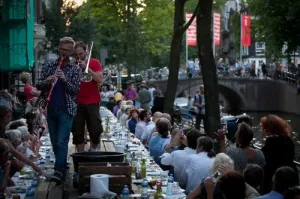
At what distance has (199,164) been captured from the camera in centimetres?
937

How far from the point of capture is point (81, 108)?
1020 centimetres

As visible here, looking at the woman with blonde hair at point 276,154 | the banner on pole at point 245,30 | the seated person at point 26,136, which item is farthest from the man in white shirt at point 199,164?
the banner on pole at point 245,30

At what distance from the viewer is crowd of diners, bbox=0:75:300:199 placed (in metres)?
7.43

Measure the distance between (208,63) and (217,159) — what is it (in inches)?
430

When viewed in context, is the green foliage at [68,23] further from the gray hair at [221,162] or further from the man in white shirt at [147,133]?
the gray hair at [221,162]

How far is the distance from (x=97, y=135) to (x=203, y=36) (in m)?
8.39

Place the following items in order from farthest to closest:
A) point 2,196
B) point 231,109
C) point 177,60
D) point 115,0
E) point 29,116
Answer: point 231,109 < point 115,0 < point 177,60 < point 29,116 < point 2,196

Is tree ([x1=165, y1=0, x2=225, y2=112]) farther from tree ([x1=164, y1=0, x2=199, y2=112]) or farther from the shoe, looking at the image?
the shoe

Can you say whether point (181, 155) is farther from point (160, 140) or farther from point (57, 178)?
point (57, 178)

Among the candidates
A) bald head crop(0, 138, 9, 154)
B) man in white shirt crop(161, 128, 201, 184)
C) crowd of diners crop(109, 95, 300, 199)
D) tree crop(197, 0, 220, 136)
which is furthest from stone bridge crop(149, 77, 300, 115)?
bald head crop(0, 138, 9, 154)

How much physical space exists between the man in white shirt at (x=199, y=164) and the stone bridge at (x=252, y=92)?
39.3 meters

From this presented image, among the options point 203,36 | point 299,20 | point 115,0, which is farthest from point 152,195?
point 299,20

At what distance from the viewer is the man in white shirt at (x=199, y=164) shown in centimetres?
935

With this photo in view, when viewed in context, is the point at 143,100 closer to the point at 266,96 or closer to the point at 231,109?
the point at 266,96
